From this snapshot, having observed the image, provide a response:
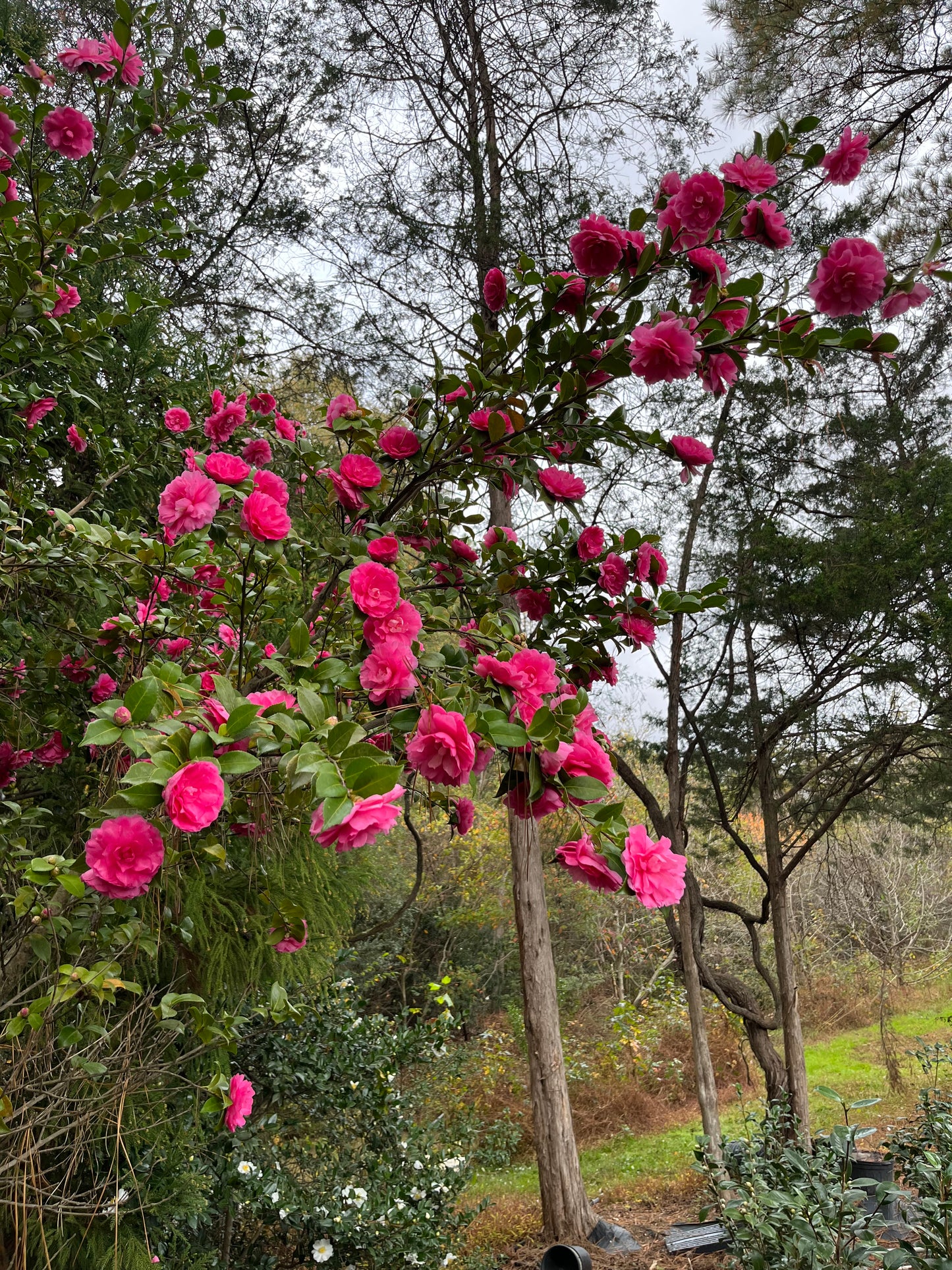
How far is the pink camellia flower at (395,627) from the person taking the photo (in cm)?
90

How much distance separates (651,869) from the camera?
0.83m

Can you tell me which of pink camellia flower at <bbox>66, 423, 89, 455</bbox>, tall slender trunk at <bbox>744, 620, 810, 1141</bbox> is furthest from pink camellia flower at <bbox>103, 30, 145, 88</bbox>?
tall slender trunk at <bbox>744, 620, 810, 1141</bbox>

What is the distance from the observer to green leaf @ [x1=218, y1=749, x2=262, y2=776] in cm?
69

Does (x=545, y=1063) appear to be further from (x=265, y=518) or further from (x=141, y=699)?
(x=141, y=699)

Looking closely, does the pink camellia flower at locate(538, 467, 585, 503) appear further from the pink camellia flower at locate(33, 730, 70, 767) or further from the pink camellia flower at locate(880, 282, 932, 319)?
the pink camellia flower at locate(33, 730, 70, 767)

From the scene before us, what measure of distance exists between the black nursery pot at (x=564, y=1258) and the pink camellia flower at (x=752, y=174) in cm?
375

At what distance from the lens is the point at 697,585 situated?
4879 millimetres

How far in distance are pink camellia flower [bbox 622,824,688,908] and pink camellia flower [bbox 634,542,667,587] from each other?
1.56 ft

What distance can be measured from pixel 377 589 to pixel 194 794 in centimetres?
31

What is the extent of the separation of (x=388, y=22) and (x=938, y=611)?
413cm

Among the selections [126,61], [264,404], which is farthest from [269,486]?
[126,61]

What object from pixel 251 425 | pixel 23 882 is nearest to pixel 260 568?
pixel 23 882

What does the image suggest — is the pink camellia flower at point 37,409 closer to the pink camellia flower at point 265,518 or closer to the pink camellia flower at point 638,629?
the pink camellia flower at point 265,518

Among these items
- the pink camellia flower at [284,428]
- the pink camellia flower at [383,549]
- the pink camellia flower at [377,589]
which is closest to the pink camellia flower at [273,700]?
the pink camellia flower at [377,589]
